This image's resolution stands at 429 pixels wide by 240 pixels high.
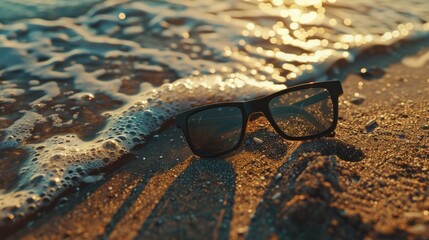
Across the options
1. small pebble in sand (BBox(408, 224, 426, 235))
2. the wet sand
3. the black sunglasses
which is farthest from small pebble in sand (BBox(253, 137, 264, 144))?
small pebble in sand (BBox(408, 224, 426, 235))

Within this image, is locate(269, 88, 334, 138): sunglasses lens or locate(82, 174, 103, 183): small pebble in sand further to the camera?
locate(269, 88, 334, 138): sunglasses lens

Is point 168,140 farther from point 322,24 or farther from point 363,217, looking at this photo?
point 322,24

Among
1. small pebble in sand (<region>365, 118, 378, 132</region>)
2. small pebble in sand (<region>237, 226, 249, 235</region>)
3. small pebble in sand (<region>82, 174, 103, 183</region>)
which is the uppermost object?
small pebble in sand (<region>365, 118, 378, 132</region>)

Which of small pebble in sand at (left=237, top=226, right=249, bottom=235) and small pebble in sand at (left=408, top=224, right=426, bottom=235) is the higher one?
small pebble in sand at (left=408, top=224, right=426, bottom=235)

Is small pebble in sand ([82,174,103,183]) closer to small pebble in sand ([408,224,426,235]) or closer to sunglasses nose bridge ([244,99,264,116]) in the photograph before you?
sunglasses nose bridge ([244,99,264,116])

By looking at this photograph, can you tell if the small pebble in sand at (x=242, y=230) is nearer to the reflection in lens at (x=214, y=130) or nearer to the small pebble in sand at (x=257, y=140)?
the reflection in lens at (x=214, y=130)

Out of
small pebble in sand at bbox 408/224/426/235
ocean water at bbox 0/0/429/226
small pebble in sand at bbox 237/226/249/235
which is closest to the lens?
small pebble in sand at bbox 408/224/426/235

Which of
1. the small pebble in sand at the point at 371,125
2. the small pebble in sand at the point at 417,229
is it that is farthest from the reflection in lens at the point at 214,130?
the small pebble in sand at the point at 417,229

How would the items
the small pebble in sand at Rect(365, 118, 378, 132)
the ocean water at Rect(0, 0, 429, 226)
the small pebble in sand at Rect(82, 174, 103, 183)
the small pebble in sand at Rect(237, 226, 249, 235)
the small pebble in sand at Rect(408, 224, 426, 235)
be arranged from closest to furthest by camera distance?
the small pebble in sand at Rect(408, 224, 426, 235) → the small pebble in sand at Rect(237, 226, 249, 235) → the small pebble in sand at Rect(82, 174, 103, 183) → the ocean water at Rect(0, 0, 429, 226) → the small pebble in sand at Rect(365, 118, 378, 132)
